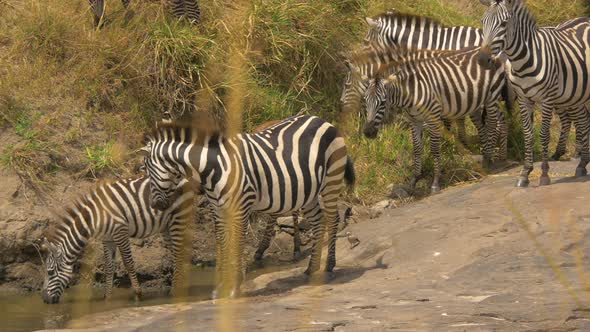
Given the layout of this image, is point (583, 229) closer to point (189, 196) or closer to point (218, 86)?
point (189, 196)

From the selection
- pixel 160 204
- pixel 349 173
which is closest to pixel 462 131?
pixel 349 173

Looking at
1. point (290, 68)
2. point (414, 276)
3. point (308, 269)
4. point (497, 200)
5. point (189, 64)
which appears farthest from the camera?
point (290, 68)

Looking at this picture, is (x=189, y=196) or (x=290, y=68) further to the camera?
(x=290, y=68)

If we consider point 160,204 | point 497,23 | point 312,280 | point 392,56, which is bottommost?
point 312,280

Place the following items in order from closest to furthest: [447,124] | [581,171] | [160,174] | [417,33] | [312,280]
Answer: [160,174]
[312,280]
[581,171]
[447,124]
[417,33]

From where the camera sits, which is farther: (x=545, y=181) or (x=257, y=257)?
(x=257, y=257)

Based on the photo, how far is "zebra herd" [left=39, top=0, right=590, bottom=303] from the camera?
8914 millimetres

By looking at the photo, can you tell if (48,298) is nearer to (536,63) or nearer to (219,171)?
(219,171)

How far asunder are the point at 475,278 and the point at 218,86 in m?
5.42

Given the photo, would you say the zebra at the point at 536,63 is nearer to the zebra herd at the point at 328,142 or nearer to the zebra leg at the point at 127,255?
the zebra herd at the point at 328,142

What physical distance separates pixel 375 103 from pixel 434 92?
0.87m

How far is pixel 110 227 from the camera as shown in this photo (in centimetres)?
1027

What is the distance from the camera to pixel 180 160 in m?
8.87

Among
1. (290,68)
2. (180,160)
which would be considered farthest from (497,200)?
(290,68)
